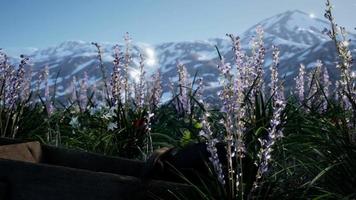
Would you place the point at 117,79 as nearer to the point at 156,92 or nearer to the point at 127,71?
the point at 127,71

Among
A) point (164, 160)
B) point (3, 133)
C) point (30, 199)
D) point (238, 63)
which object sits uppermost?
point (238, 63)

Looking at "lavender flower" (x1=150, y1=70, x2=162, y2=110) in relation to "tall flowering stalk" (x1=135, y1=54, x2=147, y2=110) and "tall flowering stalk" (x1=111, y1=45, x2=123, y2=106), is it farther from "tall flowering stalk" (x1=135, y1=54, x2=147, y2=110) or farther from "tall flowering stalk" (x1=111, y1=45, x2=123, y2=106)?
"tall flowering stalk" (x1=111, y1=45, x2=123, y2=106)

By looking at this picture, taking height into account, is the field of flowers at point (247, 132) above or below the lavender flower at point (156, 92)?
below

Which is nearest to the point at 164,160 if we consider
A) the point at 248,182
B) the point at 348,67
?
the point at 248,182

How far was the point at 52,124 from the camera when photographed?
301 inches

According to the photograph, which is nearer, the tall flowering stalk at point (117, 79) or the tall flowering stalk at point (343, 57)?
the tall flowering stalk at point (343, 57)

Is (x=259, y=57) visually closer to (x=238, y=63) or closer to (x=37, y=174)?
(x=238, y=63)

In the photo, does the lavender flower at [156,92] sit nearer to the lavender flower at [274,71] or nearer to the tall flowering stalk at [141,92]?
the tall flowering stalk at [141,92]

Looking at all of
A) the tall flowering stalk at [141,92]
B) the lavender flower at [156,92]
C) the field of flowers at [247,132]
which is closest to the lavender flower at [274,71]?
the field of flowers at [247,132]

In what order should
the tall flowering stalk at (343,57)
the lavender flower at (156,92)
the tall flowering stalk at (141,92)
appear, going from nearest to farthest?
the tall flowering stalk at (343,57) < the tall flowering stalk at (141,92) < the lavender flower at (156,92)

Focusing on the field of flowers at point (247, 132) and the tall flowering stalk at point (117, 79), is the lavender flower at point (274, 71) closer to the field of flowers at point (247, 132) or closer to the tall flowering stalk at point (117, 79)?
the field of flowers at point (247, 132)

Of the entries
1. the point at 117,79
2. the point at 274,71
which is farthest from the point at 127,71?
the point at 274,71

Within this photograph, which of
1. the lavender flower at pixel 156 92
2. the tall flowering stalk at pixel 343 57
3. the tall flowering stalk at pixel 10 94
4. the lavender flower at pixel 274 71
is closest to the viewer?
the tall flowering stalk at pixel 343 57

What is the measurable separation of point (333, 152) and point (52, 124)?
4.70 m
